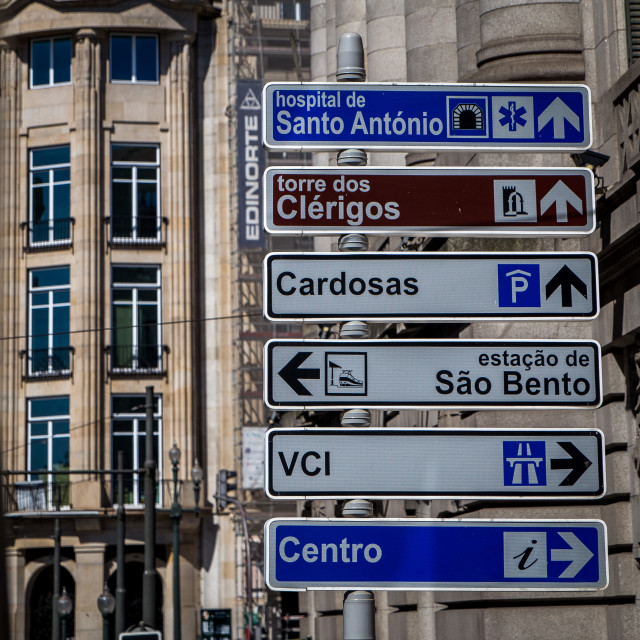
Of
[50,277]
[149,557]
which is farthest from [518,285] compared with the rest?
[50,277]

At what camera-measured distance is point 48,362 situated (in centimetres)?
4928

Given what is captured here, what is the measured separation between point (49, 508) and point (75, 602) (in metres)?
3.61

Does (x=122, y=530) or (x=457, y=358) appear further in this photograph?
(x=122, y=530)

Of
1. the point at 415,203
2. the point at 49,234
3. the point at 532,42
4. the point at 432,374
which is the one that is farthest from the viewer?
the point at 49,234

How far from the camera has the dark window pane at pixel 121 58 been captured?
51219 mm

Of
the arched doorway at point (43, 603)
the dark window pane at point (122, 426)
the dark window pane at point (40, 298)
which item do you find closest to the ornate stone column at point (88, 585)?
the arched doorway at point (43, 603)

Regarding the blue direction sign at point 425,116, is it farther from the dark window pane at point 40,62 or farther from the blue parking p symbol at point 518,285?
the dark window pane at point 40,62

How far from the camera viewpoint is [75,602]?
47.3 m

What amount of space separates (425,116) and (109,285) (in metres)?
42.9

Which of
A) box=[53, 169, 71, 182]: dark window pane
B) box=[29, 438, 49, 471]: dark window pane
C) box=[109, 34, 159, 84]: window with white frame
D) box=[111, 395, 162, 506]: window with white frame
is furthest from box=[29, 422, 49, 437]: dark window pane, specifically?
box=[109, 34, 159, 84]: window with white frame

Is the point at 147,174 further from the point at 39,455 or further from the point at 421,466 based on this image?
the point at 421,466

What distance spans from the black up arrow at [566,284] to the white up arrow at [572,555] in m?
→ 1.25

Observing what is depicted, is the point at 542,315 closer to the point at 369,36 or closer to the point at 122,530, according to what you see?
the point at 369,36

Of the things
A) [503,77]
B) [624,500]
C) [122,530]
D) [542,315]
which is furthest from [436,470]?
[122,530]
